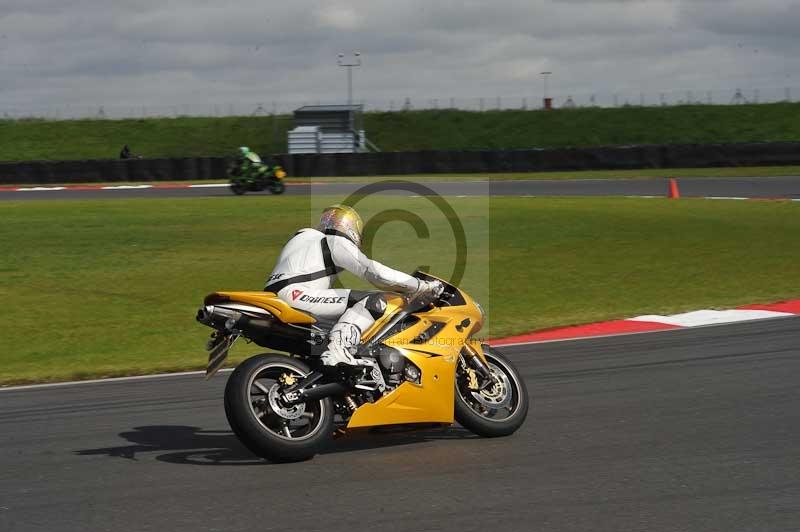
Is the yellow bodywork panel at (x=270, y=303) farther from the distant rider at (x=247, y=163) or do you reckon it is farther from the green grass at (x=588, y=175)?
the green grass at (x=588, y=175)

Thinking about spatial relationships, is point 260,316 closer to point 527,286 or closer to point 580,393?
point 580,393

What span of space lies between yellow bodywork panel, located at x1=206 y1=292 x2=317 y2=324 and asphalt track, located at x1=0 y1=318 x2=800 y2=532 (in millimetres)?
841

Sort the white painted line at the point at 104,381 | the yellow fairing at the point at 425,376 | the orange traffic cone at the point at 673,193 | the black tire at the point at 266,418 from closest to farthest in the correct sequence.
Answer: the black tire at the point at 266,418
the yellow fairing at the point at 425,376
the white painted line at the point at 104,381
the orange traffic cone at the point at 673,193

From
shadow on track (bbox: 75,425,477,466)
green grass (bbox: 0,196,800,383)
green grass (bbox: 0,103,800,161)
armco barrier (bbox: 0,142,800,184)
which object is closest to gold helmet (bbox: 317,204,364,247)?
shadow on track (bbox: 75,425,477,466)

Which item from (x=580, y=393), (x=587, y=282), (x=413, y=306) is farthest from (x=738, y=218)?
(x=413, y=306)

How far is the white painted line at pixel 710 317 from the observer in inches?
446

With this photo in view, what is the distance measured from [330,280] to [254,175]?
23.7 metres

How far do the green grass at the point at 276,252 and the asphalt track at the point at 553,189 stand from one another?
311 centimetres

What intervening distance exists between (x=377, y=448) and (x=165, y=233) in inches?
572

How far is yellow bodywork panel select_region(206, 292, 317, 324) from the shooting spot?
19.4ft

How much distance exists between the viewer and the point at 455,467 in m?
5.82

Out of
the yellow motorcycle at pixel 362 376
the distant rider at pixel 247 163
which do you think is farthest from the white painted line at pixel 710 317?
the distant rider at pixel 247 163

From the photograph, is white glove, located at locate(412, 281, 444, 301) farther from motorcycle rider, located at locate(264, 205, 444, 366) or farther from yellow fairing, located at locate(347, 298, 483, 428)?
yellow fairing, located at locate(347, 298, 483, 428)

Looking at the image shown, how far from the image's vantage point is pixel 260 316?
19.4 feet
